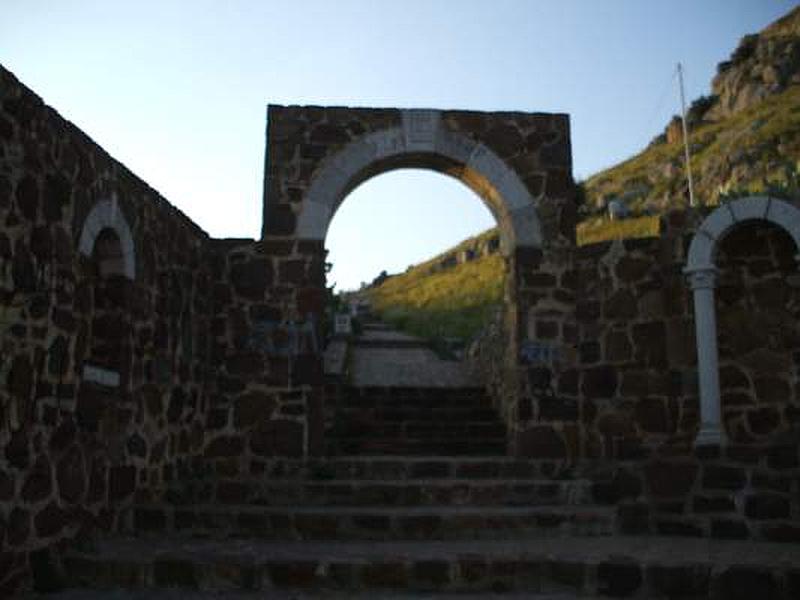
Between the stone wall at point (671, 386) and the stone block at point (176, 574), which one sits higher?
the stone wall at point (671, 386)

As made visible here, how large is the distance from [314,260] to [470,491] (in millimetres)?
2953

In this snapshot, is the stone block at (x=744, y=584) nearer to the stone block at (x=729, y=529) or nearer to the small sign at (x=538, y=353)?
the stone block at (x=729, y=529)

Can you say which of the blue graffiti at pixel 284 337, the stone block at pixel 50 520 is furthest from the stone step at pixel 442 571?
the blue graffiti at pixel 284 337

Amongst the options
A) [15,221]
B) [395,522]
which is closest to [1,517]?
[15,221]

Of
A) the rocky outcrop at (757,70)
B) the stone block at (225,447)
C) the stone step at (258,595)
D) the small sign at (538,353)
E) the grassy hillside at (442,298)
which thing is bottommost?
the stone step at (258,595)

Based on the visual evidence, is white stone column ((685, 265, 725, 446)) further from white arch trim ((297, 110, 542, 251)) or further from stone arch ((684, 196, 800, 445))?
white arch trim ((297, 110, 542, 251))

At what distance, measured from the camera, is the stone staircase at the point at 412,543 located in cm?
453

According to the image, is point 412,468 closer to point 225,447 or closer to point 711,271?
point 225,447

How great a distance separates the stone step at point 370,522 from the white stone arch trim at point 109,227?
2.04 m

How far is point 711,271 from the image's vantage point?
6.81m

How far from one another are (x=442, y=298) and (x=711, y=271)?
22504 millimetres

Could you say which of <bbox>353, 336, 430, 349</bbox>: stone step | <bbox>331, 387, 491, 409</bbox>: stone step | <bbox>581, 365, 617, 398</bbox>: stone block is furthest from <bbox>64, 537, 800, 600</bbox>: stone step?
<bbox>353, 336, 430, 349</bbox>: stone step

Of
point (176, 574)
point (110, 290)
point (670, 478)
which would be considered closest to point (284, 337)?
point (110, 290)

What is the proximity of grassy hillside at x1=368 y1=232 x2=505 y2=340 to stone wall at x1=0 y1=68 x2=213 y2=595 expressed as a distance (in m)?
9.77
